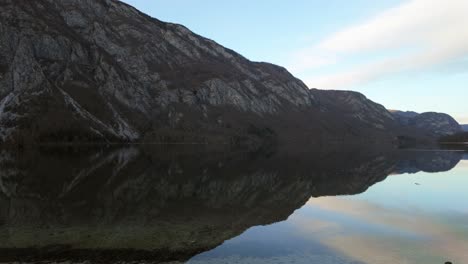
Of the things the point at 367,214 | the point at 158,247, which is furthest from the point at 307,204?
the point at 158,247

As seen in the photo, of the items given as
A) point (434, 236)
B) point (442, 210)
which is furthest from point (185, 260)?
point (442, 210)

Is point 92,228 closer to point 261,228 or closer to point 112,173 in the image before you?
point 261,228

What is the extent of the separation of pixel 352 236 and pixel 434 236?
887cm

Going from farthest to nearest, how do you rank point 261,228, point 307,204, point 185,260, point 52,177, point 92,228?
point 52,177 → point 307,204 → point 261,228 → point 92,228 → point 185,260

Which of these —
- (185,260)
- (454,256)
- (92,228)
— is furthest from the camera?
(92,228)

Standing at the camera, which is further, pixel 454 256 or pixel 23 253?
pixel 454 256

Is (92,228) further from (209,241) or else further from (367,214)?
(367,214)

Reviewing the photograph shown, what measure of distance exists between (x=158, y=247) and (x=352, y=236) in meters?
20.1

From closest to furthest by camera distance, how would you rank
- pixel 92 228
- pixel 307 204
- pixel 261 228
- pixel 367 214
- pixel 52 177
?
pixel 92 228 < pixel 261 228 < pixel 367 214 < pixel 307 204 < pixel 52 177

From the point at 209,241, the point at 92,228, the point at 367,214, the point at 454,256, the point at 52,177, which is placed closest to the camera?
the point at 454,256

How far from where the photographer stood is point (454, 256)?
1393 inches

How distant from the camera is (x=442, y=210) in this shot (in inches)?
2328

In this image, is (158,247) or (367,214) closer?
(158,247)

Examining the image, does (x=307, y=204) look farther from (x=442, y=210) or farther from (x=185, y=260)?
(x=185, y=260)
